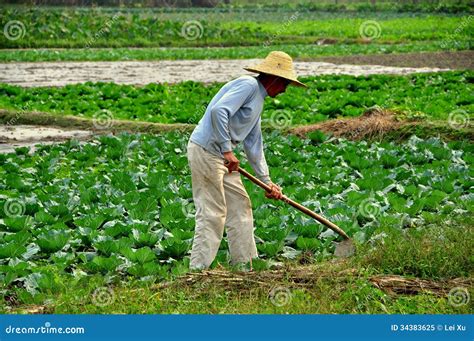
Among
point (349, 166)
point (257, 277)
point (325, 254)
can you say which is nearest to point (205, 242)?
point (257, 277)

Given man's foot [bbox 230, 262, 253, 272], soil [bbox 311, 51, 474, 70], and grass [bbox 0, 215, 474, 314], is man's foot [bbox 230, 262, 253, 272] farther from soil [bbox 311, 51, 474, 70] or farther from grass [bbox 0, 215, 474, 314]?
soil [bbox 311, 51, 474, 70]

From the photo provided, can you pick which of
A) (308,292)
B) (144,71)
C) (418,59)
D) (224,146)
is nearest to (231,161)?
(224,146)

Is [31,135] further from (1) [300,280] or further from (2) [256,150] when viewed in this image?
(1) [300,280]

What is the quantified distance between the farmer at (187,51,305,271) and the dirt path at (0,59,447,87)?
45.6 ft

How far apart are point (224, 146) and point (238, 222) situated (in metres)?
0.69

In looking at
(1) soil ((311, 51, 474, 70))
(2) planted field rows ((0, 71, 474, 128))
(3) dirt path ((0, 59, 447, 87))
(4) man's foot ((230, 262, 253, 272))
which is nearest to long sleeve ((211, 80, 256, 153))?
(4) man's foot ((230, 262, 253, 272))

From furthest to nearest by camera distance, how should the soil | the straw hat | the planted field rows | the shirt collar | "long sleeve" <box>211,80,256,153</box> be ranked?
the soil, the planted field rows, the shirt collar, the straw hat, "long sleeve" <box>211,80,256,153</box>

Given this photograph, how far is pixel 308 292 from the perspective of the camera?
6297 mm

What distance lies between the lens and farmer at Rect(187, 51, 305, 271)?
675 centimetres

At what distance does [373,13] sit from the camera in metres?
60.8

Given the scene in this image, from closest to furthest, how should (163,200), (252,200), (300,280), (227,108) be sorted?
(300,280) → (227,108) → (163,200) → (252,200)

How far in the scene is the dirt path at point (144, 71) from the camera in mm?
21797

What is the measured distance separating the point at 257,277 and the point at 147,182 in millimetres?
3320

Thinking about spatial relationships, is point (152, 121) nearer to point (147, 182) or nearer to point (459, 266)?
point (147, 182)
